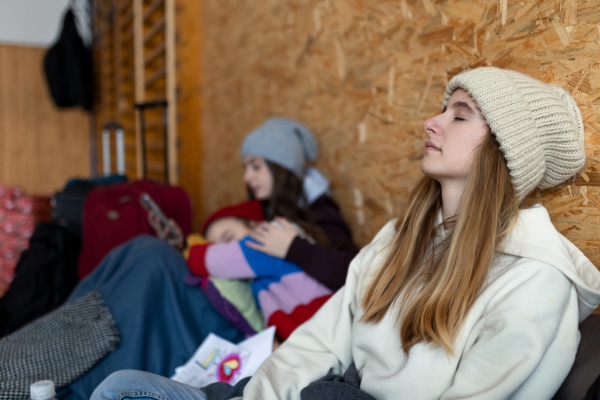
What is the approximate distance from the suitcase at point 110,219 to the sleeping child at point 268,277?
0.51 metres

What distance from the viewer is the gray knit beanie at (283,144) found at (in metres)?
1.82

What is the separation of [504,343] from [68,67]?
4.35 m

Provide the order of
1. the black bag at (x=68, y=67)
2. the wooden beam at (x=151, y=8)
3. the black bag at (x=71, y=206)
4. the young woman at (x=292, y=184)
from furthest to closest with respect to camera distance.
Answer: the black bag at (x=68, y=67)
the wooden beam at (x=151, y=8)
the black bag at (x=71, y=206)
the young woman at (x=292, y=184)

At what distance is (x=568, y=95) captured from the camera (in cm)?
98

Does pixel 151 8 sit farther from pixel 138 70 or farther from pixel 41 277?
pixel 41 277

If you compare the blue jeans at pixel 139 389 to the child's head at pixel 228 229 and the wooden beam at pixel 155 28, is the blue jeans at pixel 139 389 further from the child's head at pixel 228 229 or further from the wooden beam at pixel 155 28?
the wooden beam at pixel 155 28

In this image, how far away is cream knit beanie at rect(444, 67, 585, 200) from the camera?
879 millimetres

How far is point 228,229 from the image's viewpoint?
178 centimetres

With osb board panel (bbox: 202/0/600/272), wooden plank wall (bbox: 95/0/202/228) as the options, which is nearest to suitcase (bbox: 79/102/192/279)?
osb board panel (bbox: 202/0/600/272)

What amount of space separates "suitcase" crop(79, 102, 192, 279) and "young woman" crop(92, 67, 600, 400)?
104 centimetres

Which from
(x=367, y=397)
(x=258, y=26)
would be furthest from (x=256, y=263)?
(x=258, y=26)

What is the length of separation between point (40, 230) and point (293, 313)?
1.13 m

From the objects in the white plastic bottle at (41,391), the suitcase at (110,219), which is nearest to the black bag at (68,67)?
the suitcase at (110,219)

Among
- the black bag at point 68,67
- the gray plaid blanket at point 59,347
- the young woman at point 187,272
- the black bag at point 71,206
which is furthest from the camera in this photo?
the black bag at point 68,67
